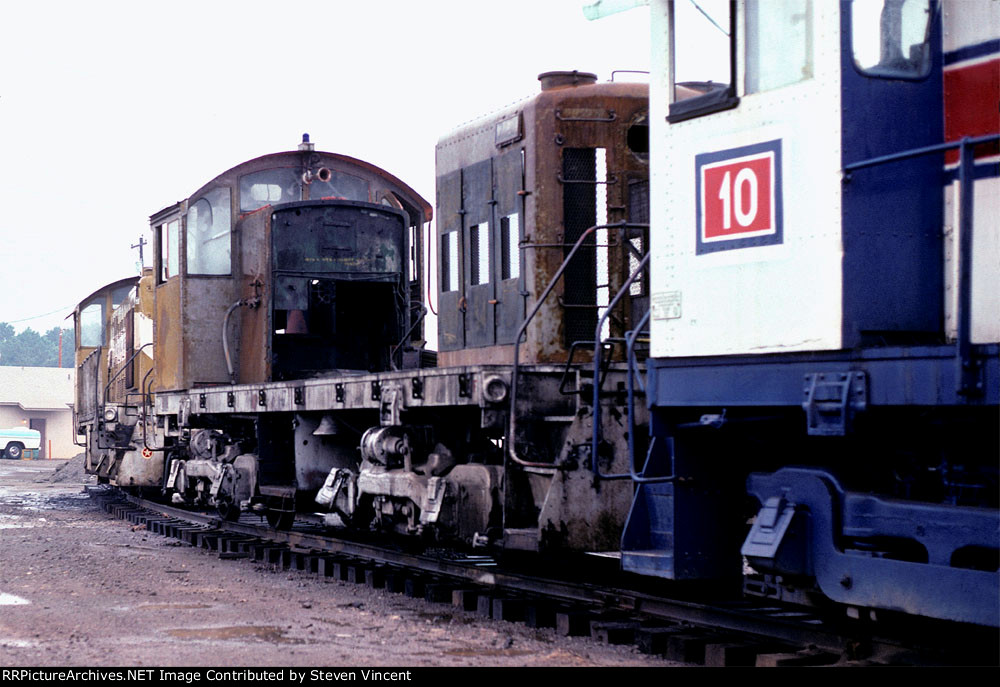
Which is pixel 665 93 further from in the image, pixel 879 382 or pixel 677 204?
pixel 879 382

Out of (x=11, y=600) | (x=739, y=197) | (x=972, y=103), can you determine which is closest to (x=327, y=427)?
(x=11, y=600)

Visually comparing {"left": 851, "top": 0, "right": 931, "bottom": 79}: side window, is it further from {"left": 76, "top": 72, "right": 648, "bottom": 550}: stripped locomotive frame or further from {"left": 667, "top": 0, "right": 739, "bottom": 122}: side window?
{"left": 76, "top": 72, "right": 648, "bottom": 550}: stripped locomotive frame

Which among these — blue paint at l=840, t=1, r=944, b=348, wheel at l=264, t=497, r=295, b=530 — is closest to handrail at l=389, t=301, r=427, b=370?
wheel at l=264, t=497, r=295, b=530

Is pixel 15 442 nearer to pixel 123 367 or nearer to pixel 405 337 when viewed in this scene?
pixel 123 367

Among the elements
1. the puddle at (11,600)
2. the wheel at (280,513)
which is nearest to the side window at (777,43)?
the puddle at (11,600)

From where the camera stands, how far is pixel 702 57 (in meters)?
5.76

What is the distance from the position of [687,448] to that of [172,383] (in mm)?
8563

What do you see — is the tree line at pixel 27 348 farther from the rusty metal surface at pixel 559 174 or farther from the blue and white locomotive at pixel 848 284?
the blue and white locomotive at pixel 848 284

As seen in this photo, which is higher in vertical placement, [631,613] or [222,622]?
[631,613]

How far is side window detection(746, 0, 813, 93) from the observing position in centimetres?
527

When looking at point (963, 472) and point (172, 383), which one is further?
point (172, 383)

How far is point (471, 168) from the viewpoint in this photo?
9.09 metres

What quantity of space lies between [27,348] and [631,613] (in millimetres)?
117045

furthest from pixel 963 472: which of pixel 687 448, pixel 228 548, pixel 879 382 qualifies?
pixel 228 548
